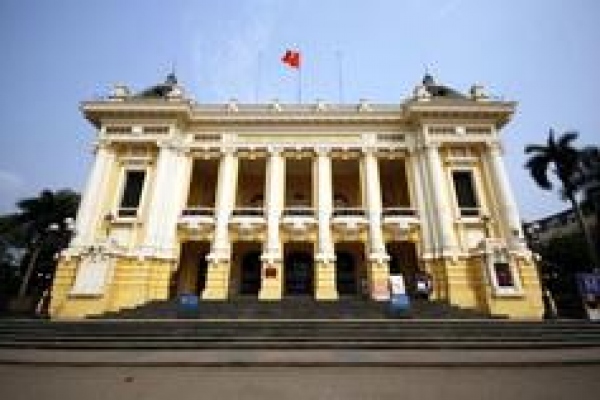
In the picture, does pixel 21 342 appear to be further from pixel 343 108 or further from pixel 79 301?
pixel 343 108

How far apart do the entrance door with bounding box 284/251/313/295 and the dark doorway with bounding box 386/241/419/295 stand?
18.2ft

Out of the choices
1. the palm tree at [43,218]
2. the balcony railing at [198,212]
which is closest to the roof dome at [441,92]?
the balcony railing at [198,212]

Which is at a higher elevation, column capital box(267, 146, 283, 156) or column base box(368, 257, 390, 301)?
column capital box(267, 146, 283, 156)

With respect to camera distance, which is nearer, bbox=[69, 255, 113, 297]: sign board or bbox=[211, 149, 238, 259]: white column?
bbox=[69, 255, 113, 297]: sign board

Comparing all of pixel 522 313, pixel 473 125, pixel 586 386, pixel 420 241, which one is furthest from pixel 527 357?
pixel 473 125

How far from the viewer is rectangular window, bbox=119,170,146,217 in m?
19.8

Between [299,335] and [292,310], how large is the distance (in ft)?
17.3

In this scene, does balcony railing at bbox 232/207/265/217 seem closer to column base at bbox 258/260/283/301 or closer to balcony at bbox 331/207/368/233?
column base at bbox 258/260/283/301

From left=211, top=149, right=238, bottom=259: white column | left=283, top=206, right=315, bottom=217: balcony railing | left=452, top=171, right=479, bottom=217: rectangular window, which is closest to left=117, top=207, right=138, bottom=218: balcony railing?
left=211, top=149, right=238, bottom=259: white column

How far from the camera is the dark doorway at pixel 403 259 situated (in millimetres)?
22348

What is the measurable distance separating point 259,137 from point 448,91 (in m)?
14.1

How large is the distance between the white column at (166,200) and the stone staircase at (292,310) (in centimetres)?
337

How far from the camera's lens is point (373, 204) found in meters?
20.5

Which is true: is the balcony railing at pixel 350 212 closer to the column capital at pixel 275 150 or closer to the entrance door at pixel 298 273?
the entrance door at pixel 298 273
